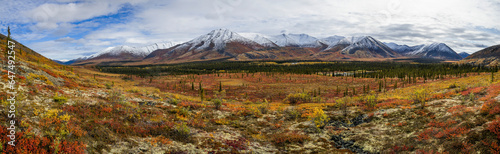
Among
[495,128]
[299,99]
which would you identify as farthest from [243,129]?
[299,99]

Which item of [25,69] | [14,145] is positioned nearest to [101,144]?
[14,145]

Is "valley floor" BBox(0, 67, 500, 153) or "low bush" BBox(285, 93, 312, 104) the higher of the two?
"valley floor" BBox(0, 67, 500, 153)

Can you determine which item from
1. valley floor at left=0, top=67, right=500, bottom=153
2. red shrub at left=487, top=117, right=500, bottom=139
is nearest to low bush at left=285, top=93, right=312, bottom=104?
valley floor at left=0, top=67, right=500, bottom=153

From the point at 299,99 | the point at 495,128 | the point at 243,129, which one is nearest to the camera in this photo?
the point at 495,128

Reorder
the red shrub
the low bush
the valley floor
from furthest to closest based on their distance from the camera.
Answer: the low bush
the valley floor
the red shrub

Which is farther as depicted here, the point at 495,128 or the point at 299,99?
the point at 299,99

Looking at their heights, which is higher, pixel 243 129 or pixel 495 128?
pixel 495 128

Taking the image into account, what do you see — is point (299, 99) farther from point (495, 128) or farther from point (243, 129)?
point (495, 128)

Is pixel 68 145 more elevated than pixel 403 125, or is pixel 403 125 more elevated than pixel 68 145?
pixel 68 145

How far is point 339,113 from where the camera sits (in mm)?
20062

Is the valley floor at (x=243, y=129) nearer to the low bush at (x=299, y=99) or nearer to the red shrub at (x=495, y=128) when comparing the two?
the red shrub at (x=495, y=128)

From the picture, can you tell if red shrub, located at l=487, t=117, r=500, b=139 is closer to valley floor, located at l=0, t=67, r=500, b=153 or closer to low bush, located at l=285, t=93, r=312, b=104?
valley floor, located at l=0, t=67, r=500, b=153

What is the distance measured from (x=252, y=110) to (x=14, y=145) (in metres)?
17.4

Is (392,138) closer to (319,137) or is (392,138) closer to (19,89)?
(319,137)
